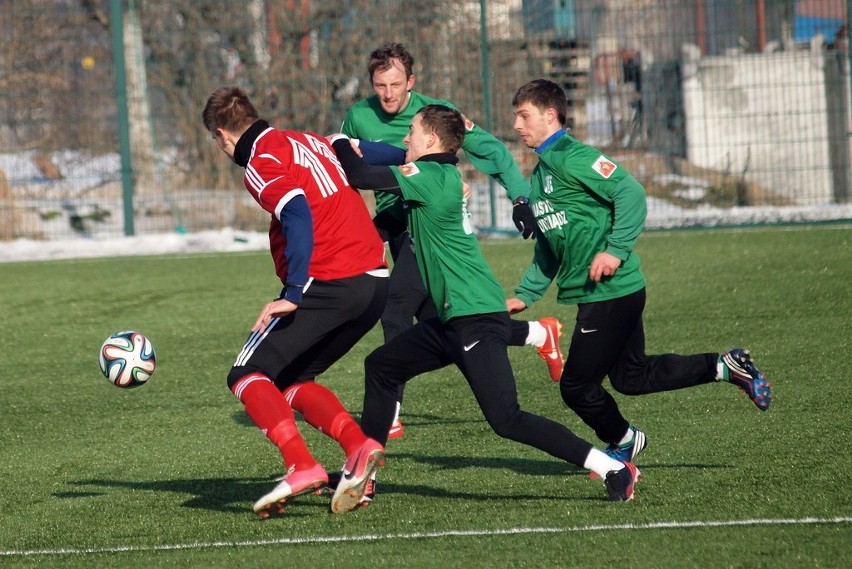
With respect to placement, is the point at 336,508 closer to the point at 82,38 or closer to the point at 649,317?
the point at 649,317

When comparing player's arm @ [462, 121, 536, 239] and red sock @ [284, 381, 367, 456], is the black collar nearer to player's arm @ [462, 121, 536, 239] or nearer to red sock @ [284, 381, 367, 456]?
red sock @ [284, 381, 367, 456]

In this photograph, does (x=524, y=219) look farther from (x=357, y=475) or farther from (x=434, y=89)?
(x=434, y=89)

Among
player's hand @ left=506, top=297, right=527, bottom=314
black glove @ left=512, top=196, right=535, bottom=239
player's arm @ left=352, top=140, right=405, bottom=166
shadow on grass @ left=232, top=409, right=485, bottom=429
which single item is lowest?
shadow on grass @ left=232, top=409, right=485, bottom=429

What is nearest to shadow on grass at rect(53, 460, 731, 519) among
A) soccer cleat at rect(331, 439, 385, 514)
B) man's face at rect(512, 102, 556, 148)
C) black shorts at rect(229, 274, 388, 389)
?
soccer cleat at rect(331, 439, 385, 514)

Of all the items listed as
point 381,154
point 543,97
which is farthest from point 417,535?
point 543,97

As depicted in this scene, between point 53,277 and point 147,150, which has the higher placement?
point 147,150

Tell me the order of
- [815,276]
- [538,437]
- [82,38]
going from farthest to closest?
[82,38] < [815,276] < [538,437]

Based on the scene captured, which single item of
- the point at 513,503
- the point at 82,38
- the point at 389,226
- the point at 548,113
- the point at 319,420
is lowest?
the point at 513,503

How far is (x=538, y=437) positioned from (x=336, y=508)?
2.75 feet

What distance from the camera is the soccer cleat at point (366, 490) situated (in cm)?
524

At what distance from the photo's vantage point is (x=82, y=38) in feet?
52.6

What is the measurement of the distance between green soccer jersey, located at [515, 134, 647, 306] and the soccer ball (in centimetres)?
187

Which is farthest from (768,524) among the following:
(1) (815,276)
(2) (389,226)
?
(1) (815,276)

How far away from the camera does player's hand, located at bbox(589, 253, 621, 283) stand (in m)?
5.19
